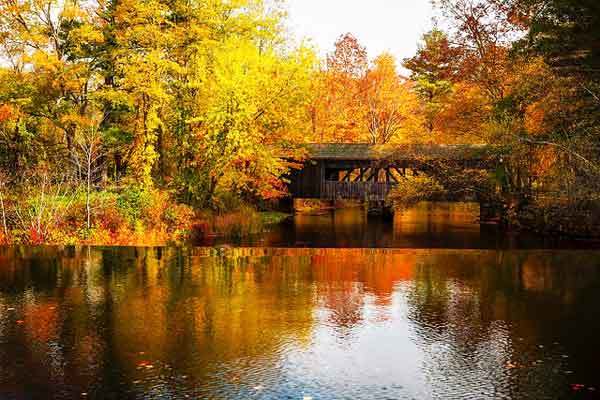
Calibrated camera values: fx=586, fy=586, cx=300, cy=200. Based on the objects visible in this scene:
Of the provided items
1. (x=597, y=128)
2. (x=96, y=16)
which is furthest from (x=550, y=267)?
(x=96, y=16)

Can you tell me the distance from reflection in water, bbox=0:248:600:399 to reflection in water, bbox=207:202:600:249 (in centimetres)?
1097

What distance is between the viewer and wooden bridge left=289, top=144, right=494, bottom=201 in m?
32.5

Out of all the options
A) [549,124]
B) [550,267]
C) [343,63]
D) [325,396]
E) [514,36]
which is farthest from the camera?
[343,63]

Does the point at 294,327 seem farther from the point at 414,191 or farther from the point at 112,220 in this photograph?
the point at 414,191

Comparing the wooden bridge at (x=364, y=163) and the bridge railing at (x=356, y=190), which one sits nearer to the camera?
the wooden bridge at (x=364, y=163)

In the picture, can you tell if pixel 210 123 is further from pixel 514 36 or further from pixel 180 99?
pixel 514 36

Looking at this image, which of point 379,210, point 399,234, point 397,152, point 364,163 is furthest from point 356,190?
point 399,234

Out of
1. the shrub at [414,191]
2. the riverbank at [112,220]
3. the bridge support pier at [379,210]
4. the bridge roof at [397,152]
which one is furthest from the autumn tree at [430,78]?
the riverbank at [112,220]

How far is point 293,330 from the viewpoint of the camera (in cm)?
777

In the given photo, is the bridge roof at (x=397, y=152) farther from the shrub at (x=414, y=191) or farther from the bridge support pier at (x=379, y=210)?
the bridge support pier at (x=379, y=210)

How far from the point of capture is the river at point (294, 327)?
5.86 meters

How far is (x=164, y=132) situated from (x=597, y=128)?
17.5 m

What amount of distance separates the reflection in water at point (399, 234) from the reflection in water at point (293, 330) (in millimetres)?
10971

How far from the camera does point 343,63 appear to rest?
49.5 meters
